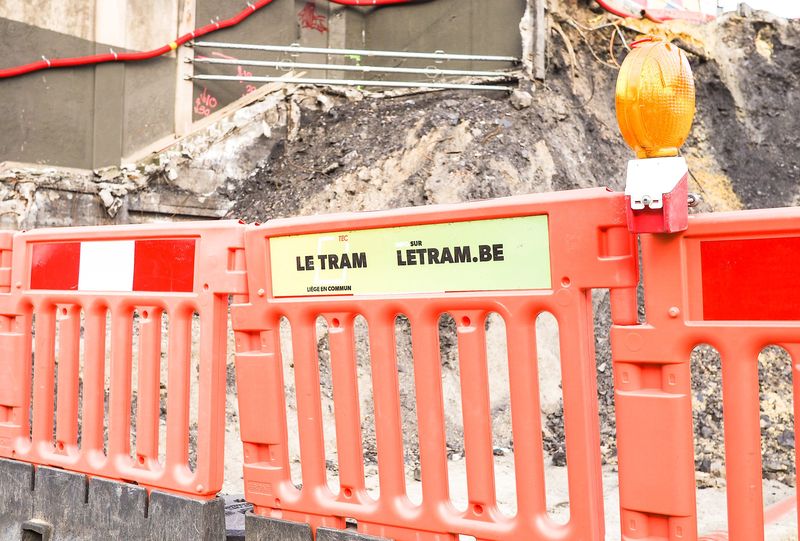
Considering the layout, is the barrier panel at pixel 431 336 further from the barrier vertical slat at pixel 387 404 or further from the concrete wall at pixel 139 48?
the concrete wall at pixel 139 48

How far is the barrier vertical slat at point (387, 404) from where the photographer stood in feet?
9.02

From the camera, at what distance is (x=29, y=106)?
850 cm

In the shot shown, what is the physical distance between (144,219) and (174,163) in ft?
2.49

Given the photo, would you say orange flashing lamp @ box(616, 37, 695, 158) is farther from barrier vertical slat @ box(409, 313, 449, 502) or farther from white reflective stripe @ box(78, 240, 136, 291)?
white reflective stripe @ box(78, 240, 136, 291)

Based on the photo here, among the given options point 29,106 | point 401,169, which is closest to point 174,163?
point 29,106

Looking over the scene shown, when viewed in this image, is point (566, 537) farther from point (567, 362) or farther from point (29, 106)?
point (29, 106)

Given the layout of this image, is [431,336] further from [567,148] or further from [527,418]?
[567,148]

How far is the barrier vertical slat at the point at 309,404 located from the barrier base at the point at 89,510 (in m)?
0.46

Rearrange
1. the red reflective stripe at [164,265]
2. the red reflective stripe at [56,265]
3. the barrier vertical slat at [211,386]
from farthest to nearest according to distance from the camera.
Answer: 1. the red reflective stripe at [56,265]
2. the red reflective stripe at [164,265]
3. the barrier vertical slat at [211,386]

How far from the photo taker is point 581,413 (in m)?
2.34

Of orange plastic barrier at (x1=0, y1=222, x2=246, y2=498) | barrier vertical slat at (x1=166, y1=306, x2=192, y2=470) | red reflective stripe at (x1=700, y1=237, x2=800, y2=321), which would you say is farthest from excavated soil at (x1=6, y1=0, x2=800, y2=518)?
red reflective stripe at (x1=700, y1=237, x2=800, y2=321)

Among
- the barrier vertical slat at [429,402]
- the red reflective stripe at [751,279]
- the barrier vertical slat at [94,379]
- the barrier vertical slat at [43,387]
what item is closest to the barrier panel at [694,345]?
the red reflective stripe at [751,279]

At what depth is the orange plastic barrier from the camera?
309cm

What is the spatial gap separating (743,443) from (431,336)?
1024 mm
